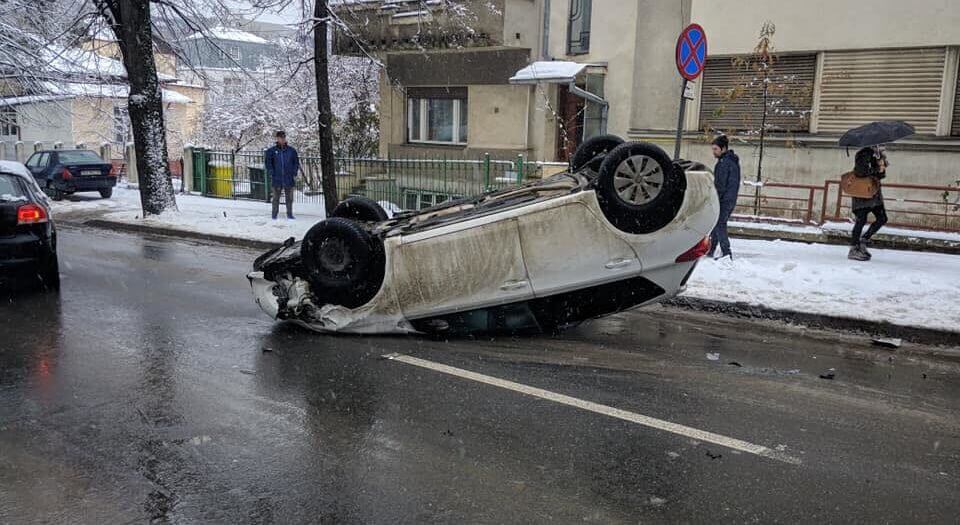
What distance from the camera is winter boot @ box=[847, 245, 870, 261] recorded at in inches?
406

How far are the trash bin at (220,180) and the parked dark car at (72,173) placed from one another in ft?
9.98

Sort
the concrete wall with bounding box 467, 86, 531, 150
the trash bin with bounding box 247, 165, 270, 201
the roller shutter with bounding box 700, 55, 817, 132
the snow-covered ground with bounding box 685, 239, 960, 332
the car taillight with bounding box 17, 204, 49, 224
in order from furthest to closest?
the trash bin with bounding box 247, 165, 270, 201
the concrete wall with bounding box 467, 86, 531, 150
the roller shutter with bounding box 700, 55, 817, 132
the car taillight with bounding box 17, 204, 49, 224
the snow-covered ground with bounding box 685, 239, 960, 332

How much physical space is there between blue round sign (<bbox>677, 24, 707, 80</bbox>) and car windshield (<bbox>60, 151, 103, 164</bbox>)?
18454 millimetres

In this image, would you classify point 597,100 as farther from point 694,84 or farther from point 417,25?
point 417,25

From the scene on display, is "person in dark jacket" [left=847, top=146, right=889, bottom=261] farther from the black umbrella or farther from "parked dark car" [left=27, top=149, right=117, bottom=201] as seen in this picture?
"parked dark car" [left=27, top=149, right=117, bottom=201]

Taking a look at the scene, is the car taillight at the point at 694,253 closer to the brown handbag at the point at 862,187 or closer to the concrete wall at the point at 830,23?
the brown handbag at the point at 862,187

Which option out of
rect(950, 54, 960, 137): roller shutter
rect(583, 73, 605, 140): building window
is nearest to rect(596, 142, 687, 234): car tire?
rect(950, 54, 960, 137): roller shutter

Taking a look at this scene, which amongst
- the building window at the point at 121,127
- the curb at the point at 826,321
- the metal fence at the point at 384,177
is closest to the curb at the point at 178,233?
the metal fence at the point at 384,177

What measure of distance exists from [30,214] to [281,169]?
7740 millimetres

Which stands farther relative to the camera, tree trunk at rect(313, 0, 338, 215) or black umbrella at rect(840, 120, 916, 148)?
tree trunk at rect(313, 0, 338, 215)

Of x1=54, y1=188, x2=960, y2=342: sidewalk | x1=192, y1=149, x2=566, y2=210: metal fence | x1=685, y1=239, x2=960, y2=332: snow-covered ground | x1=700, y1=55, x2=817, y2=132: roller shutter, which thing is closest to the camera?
x1=54, y1=188, x2=960, y2=342: sidewalk

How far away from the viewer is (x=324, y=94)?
46.8 ft

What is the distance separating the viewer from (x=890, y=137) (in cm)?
1006

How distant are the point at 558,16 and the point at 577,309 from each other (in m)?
13.6
